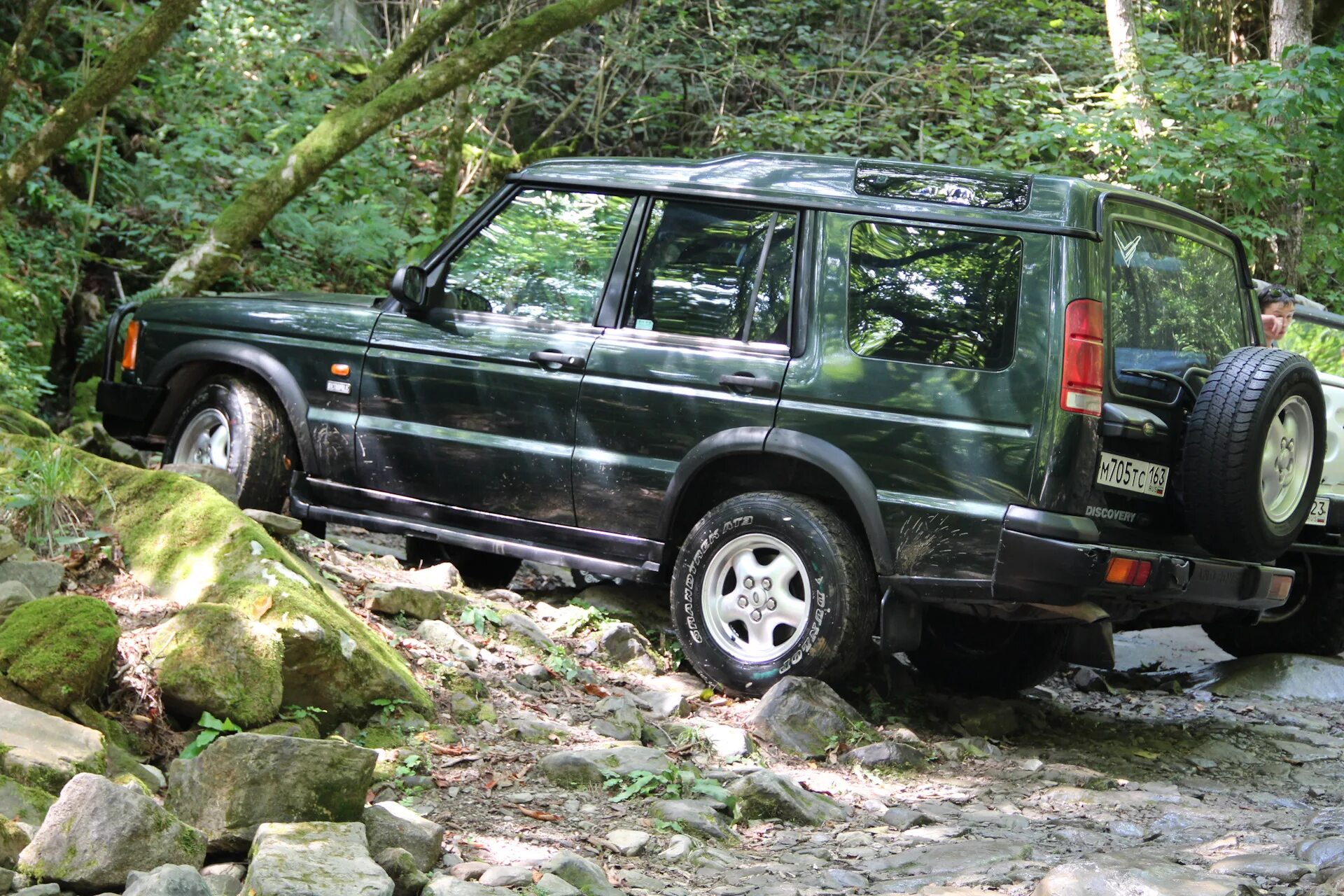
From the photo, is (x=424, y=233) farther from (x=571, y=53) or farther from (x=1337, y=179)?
(x=1337, y=179)

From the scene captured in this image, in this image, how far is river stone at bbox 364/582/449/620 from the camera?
5.05 metres

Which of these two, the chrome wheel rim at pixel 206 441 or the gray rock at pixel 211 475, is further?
the chrome wheel rim at pixel 206 441

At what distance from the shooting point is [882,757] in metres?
4.56

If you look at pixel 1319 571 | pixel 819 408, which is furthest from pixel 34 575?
pixel 1319 571

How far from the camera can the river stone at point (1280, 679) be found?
21.1 ft

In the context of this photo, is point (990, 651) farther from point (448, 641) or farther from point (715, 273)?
point (448, 641)

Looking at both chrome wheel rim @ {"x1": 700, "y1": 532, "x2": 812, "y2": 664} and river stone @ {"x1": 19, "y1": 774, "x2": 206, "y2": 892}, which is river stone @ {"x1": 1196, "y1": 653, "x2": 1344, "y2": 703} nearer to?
chrome wheel rim @ {"x1": 700, "y1": 532, "x2": 812, "y2": 664}

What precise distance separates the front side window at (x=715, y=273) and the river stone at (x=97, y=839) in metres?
2.91

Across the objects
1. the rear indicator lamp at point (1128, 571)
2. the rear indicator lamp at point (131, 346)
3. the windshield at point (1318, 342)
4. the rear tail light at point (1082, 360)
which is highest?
the windshield at point (1318, 342)

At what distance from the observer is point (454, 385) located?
5.54m

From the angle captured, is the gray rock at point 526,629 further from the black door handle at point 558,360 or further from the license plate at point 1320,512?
the license plate at point 1320,512

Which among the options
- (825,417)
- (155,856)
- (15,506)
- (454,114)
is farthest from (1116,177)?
(155,856)

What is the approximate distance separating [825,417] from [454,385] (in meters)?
1.65

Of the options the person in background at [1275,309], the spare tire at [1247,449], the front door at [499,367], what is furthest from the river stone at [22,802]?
the person in background at [1275,309]
